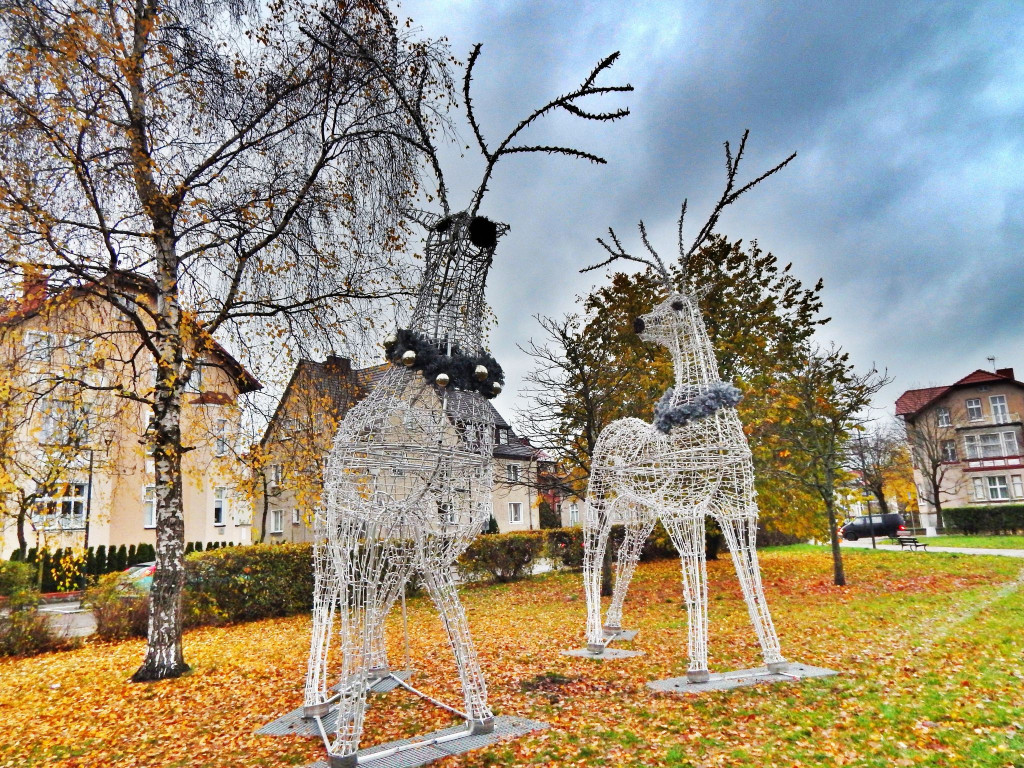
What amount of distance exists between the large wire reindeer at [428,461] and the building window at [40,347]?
5.16m

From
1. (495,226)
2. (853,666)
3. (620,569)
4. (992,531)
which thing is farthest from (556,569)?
(992,531)

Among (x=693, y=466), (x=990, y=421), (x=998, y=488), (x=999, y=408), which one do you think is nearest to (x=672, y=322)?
(x=693, y=466)

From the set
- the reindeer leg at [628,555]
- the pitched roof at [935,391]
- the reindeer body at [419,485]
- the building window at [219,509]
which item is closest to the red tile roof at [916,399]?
the pitched roof at [935,391]

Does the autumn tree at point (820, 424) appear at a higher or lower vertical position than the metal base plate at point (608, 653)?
A: higher

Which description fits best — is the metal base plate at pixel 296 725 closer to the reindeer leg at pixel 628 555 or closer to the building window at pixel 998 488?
the reindeer leg at pixel 628 555

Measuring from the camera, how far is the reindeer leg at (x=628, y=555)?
7926mm

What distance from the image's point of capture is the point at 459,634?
4.90 m

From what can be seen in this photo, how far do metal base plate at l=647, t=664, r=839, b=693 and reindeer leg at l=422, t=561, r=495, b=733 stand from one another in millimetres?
2210

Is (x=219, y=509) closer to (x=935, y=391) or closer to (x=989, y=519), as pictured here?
(x=989, y=519)

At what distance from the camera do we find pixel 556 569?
1877 centimetres

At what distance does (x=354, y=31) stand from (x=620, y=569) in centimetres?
891

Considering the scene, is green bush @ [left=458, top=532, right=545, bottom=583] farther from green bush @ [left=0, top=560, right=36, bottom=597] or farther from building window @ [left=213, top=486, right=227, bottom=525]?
building window @ [left=213, top=486, right=227, bottom=525]

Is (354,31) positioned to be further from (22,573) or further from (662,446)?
(22,573)

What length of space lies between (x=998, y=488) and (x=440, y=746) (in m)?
44.0
